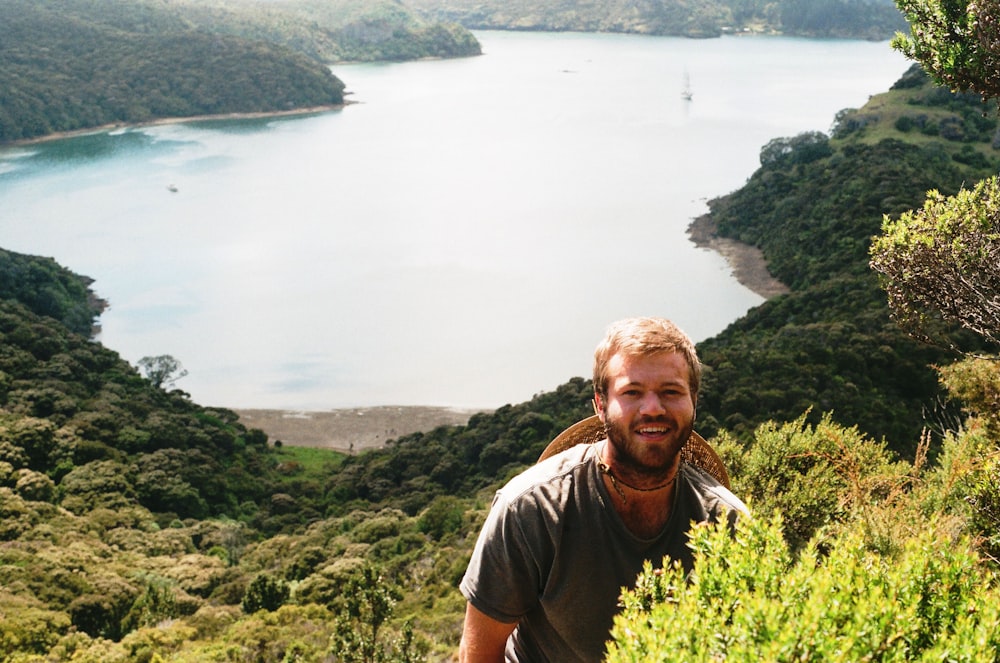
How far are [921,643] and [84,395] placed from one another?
35258 millimetres

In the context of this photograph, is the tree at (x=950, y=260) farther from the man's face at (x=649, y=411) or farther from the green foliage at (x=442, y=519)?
the green foliage at (x=442, y=519)

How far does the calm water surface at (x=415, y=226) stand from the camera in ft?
125

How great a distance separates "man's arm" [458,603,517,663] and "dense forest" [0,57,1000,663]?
1.58 feet

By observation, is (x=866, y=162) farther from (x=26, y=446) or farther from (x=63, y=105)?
(x=63, y=105)

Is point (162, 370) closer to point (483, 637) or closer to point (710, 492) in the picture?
point (483, 637)

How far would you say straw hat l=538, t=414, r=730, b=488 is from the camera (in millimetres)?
2193

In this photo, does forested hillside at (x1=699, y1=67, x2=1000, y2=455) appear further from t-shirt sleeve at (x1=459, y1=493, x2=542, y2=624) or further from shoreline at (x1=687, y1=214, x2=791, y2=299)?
t-shirt sleeve at (x1=459, y1=493, x2=542, y2=624)

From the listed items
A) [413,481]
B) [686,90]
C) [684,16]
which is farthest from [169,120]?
[684,16]

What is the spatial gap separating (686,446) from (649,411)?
43 centimetres

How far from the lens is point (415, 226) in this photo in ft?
184

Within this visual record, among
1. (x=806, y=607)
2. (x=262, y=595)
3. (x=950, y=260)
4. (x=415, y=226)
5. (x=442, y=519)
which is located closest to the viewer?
(x=806, y=607)

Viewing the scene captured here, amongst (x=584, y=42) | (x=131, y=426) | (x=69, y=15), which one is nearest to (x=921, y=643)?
(x=131, y=426)

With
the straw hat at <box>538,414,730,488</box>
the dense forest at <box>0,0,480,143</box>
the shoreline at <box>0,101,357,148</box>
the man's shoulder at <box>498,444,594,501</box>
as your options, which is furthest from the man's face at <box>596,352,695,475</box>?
the dense forest at <box>0,0,480,143</box>

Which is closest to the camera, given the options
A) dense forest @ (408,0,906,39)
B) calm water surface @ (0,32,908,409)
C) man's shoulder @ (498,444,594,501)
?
man's shoulder @ (498,444,594,501)
